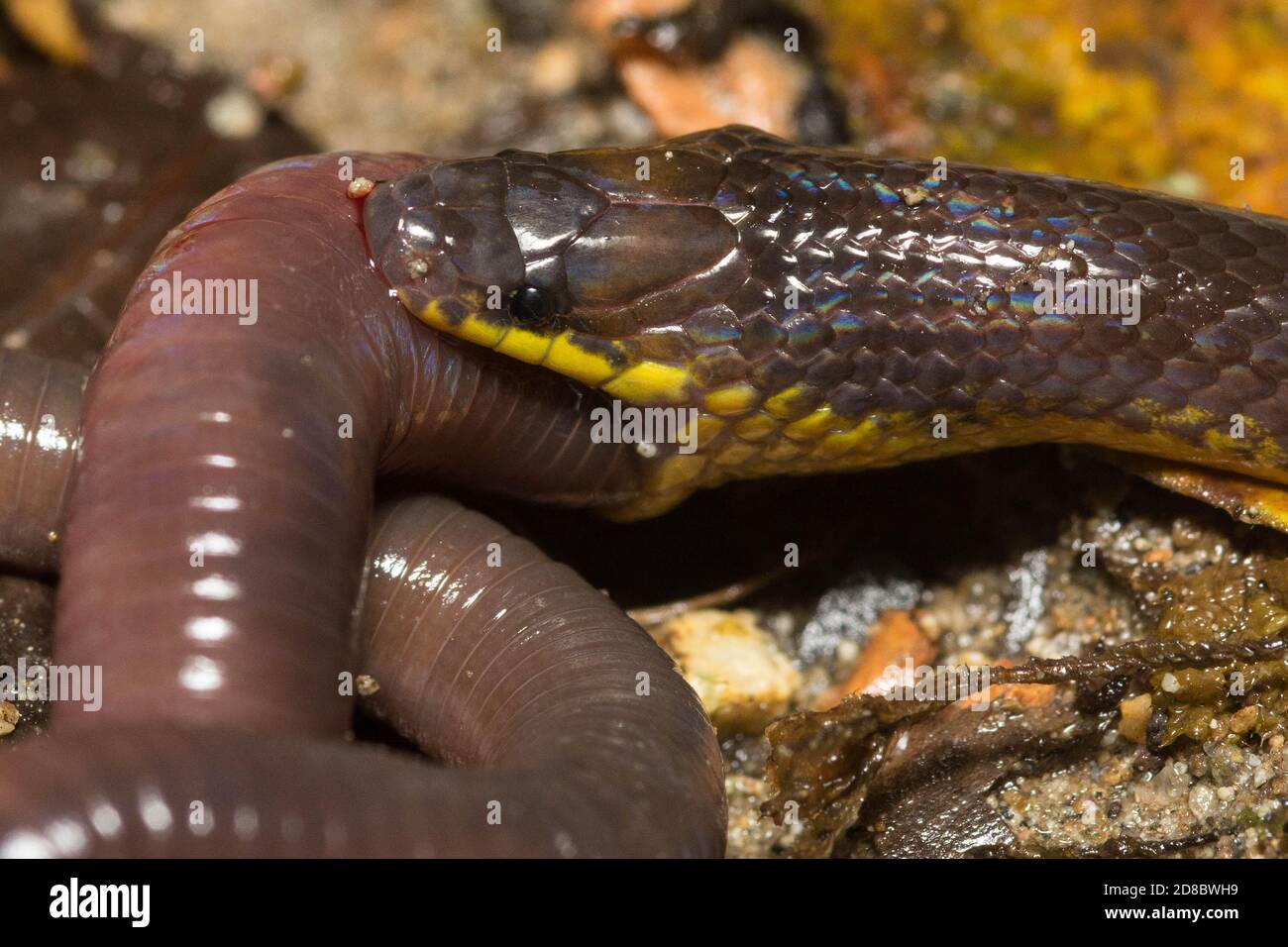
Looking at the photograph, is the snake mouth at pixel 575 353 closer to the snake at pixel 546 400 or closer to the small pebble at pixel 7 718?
the snake at pixel 546 400

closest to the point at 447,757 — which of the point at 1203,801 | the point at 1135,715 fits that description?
the point at 1135,715

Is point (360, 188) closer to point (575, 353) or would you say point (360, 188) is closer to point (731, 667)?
point (575, 353)

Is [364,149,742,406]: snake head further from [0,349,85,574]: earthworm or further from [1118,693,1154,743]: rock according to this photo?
[1118,693,1154,743]: rock

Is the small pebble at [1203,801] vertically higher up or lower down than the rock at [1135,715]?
lower down

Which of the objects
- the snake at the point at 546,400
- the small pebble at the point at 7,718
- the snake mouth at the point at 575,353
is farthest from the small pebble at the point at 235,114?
the small pebble at the point at 7,718

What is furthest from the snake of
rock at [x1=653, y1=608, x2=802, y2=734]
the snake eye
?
rock at [x1=653, y1=608, x2=802, y2=734]
